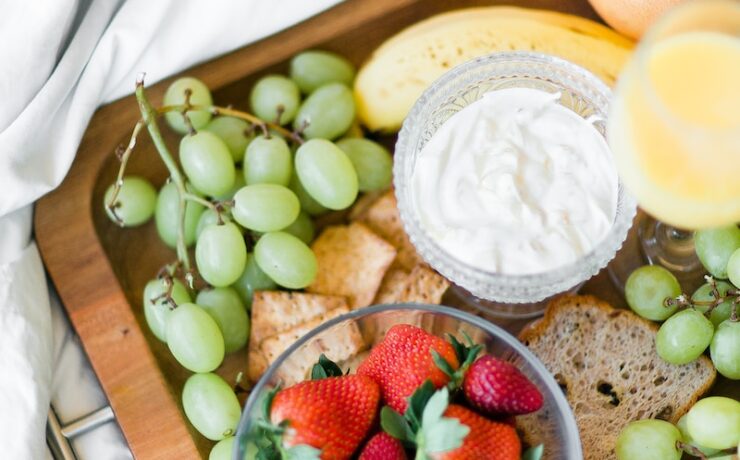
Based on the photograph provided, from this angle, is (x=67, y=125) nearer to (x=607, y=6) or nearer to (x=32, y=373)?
(x=32, y=373)

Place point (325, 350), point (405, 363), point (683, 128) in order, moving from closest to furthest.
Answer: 1. point (683, 128)
2. point (405, 363)
3. point (325, 350)

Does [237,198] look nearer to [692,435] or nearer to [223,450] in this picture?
[223,450]

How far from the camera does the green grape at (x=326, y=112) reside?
1.19m

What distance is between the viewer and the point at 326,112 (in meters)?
1.19

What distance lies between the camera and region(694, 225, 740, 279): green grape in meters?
1.12

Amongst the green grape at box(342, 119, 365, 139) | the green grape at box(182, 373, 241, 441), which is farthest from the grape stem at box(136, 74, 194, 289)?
the green grape at box(342, 119, 365, 139)

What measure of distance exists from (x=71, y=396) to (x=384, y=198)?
0.48 metres

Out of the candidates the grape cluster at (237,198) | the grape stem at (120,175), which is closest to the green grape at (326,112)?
the grape cluster at (237,198)

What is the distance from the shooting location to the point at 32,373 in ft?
3.64

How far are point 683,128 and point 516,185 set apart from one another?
245 millimetres

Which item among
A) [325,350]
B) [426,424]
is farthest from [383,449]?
[325,350]

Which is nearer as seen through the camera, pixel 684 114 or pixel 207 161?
pixel 684 114

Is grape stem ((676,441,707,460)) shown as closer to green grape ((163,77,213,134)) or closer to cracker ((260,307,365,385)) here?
cracker ((260,307,365,385))

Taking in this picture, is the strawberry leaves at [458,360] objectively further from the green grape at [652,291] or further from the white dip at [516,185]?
the green grape at [652,291]
